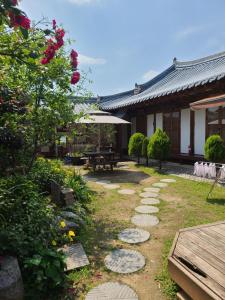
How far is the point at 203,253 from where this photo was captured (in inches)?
91.0

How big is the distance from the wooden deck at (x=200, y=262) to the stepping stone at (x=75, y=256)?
3.21 feet

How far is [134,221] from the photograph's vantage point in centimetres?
398

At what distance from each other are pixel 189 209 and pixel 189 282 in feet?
8.54

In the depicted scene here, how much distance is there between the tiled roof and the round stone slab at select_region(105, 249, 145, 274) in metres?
5.92

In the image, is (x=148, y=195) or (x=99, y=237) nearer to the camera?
(x=99, y=237)

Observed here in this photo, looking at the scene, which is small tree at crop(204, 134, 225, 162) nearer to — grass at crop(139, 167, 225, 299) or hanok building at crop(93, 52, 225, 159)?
grass at crop(139, 167, 225, 299)

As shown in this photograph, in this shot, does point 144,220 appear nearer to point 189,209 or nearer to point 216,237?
point 189,209

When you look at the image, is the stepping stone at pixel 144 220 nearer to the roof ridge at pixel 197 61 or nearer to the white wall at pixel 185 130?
the white wall at pixel 185 130

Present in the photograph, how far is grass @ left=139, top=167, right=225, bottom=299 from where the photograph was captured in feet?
8.16

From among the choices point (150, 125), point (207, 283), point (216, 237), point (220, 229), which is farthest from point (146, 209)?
point (150, 125)

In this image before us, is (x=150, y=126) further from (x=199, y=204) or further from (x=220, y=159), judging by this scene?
(x=199, y=204)

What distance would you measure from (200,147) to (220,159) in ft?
7.41

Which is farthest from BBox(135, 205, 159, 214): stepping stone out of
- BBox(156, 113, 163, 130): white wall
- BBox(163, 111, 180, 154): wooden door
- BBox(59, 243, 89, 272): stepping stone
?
BBox(156, 113, 163, 130): white wall

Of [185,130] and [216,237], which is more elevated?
[185,130]
